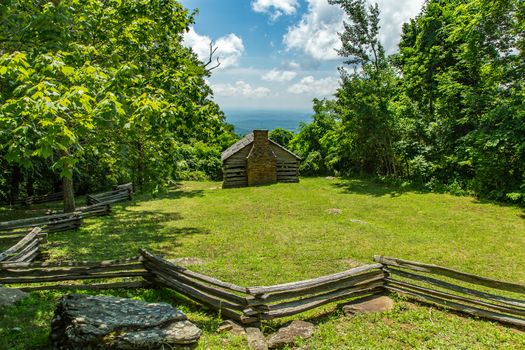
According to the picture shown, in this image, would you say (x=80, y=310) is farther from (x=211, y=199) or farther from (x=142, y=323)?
(x=211, y=199)

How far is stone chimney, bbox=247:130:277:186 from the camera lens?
90.1ft

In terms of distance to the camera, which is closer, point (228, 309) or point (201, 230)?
point (228, 309)

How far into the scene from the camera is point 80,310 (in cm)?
532

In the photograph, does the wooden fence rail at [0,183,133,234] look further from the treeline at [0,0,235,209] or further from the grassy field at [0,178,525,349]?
the treeline at [0,0,235,209]

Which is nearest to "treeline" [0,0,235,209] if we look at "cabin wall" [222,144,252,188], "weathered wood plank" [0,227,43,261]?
"weathered wood plank" [0,227,43,261]

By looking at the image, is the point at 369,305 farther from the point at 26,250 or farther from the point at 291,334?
the point at 26,250

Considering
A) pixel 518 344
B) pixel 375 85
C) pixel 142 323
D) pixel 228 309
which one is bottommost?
pixel 518 344

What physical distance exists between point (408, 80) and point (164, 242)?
79.8 ft

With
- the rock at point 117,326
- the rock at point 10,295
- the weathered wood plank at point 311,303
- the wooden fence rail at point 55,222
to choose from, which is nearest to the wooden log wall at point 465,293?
the weathered wood plank at point 311,303

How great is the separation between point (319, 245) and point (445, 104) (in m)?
15.7

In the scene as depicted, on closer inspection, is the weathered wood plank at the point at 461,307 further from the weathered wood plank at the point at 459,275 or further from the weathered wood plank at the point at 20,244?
the weathered wood plank at the point at 20,244

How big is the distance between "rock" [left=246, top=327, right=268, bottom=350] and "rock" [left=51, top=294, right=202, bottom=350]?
0.92 meters

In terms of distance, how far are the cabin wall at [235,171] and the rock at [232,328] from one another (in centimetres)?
2123

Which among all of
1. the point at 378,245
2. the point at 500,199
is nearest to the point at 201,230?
the point at 378,245
